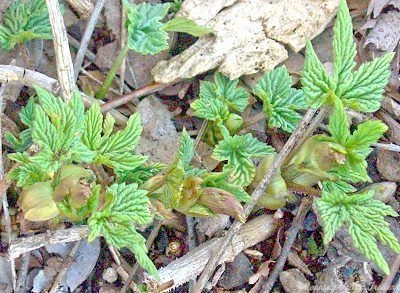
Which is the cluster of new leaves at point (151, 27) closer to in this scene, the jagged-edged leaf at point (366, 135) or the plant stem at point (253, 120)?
the plant stem at point (253, 120)

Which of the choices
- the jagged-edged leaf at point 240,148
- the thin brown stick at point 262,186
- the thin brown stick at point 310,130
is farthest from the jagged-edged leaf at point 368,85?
the jagged-edged leaf at point 240,148

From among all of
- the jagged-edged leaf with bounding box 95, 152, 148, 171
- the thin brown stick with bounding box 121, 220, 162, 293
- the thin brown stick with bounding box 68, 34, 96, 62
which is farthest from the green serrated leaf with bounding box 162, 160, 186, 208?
the thin brown stick with bounding box 68, 34, 96, 62

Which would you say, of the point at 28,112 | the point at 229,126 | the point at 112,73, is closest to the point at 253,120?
the point at 229,126

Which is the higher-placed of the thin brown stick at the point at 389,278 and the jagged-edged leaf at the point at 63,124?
the jagged-edged leaf at the point at 63,124

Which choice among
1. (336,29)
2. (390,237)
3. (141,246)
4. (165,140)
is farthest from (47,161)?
(390,237)

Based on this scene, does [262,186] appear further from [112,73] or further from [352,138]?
[112,73]

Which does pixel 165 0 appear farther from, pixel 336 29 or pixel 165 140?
pixel 336 29

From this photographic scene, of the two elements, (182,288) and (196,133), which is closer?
(182,288)
